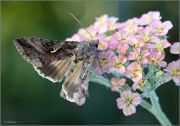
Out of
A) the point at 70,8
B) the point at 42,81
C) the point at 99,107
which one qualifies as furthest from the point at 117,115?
the point at 70,8

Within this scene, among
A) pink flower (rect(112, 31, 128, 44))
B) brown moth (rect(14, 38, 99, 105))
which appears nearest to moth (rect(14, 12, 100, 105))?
brown moth (rect(14, 38, 99, 105))

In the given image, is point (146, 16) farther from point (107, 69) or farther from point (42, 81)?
point (42, 81)

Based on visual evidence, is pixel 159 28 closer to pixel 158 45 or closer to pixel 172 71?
pixel 158 45

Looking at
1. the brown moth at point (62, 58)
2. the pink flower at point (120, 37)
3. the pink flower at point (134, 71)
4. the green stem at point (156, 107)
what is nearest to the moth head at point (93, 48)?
the brown moth at point (62, 58)

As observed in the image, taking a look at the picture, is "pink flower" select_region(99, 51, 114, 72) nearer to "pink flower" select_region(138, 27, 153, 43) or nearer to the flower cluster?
the flower cluster

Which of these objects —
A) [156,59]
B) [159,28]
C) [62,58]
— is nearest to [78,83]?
[62,58]
